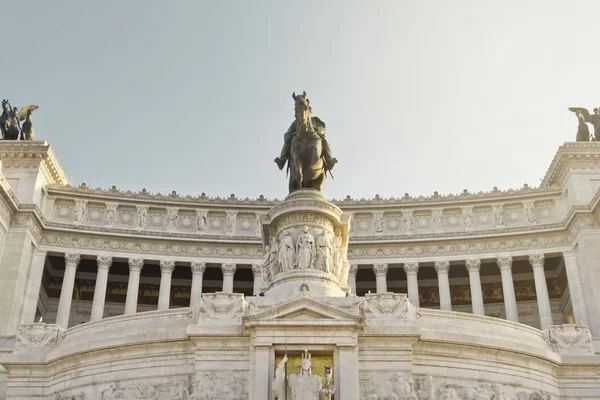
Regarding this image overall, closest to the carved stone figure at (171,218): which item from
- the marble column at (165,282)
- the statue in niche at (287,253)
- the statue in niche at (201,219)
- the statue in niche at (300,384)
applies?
the statue in niche at (201,219)

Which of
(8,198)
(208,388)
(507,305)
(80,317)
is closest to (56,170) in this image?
(8,198)

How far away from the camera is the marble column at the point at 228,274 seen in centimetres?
5619

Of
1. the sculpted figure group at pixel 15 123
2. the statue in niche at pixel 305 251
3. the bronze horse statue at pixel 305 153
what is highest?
the sculpted figure group at pixel 15 123

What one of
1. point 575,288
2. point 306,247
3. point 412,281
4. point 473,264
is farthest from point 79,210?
point 575,288

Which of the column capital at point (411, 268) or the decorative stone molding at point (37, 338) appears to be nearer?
the decorative stone molding at point (37, 338)

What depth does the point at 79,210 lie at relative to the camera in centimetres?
5656

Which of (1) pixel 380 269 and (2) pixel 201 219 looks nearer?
(1) pixel 380 269

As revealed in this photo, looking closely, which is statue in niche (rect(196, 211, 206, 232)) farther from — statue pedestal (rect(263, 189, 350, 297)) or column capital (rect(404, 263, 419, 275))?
statue pedestal (rect(263, 189, 350, 297))

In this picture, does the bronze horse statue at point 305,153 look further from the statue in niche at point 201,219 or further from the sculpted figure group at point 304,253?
the statue in niche at point 201,219

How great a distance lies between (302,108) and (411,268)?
2872 cm

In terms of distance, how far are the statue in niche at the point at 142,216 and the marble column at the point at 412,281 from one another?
2136 centimetres

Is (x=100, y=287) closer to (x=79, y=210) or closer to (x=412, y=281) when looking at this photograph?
(x=79, y=210)

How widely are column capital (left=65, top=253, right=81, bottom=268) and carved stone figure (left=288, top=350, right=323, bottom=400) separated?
38197mm

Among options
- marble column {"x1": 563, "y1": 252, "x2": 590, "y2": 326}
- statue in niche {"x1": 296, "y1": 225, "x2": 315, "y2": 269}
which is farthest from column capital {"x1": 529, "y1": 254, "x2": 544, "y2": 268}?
statue in niche {"x1": 296, "y1": 225, "x2": 315, "y2": 269}
